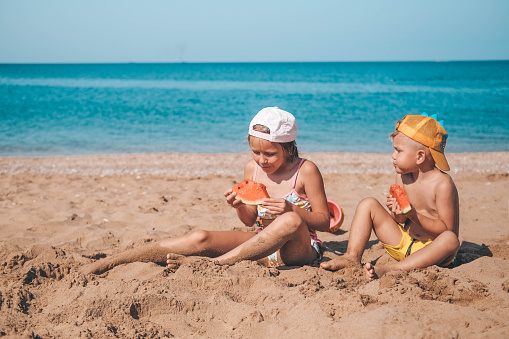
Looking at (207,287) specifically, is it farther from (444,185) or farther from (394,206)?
(444,185)

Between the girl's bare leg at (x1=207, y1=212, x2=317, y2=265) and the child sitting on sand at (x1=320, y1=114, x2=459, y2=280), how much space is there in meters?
0.24

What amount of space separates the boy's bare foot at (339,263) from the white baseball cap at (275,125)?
111cm

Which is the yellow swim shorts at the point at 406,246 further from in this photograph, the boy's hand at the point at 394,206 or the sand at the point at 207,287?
the boy's hand at the point at 394,206

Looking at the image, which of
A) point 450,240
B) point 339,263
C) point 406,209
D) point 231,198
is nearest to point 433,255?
point 450,240

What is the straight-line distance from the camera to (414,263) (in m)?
3.35

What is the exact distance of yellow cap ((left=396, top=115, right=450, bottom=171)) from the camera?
3.46 meters

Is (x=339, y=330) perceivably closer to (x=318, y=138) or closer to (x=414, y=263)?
(x=414, y=263)

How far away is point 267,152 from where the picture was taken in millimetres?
3582

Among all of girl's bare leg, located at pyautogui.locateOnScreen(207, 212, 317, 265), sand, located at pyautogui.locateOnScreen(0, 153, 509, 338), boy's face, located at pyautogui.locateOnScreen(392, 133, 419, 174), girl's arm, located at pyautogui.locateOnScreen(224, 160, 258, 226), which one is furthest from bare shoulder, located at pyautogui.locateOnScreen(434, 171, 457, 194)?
girl's arm, located at pyautogui.locateOnScreen(224, 160, 258, 226)

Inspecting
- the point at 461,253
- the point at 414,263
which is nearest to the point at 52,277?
the point at 414,263

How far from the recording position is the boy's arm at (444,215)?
11.3ft

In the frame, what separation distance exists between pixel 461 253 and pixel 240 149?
9.40 metres

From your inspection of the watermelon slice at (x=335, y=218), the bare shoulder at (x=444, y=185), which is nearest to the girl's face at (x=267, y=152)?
the watermelon slice at (x=335, y=218)

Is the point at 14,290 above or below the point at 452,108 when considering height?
below
